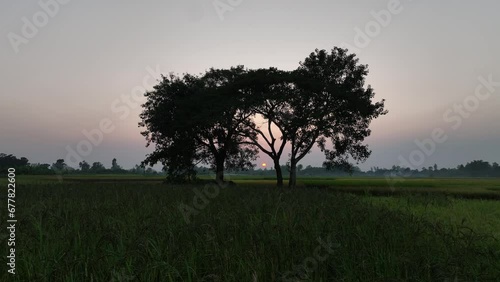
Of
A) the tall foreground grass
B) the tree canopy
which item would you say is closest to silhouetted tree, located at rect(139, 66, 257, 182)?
the tree canopy

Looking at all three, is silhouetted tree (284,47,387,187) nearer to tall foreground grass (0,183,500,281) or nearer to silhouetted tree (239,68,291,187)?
silhouetted tree (239,68,291,187)

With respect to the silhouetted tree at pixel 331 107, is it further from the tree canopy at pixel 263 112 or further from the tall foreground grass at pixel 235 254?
the tall foreground grass at pixel 235 254

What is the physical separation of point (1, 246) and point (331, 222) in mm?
6651

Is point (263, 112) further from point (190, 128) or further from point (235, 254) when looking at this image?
point (235, 254)

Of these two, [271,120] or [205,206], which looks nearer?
[205,206]

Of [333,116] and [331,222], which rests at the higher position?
[333,116]

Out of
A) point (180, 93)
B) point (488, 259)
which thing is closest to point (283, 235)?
point (488, 259)

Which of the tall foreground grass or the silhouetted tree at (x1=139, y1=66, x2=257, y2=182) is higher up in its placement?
the silhouetted tree at (x1=139, y1=66, x2=257, y2=182)

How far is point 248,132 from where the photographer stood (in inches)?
1969

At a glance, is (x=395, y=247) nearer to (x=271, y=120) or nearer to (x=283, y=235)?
(x=283, y=235)

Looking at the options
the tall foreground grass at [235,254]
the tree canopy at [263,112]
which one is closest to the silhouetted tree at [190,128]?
the tree canopy at [263,112]

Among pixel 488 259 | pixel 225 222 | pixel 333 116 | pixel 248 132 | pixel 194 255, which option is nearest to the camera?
pixel 194 255

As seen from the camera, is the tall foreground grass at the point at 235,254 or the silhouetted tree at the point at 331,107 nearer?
the tall foreground grass at the point at 235,254

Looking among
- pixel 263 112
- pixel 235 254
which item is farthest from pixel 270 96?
pixel 235 254
